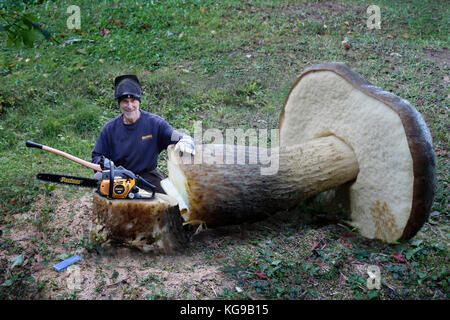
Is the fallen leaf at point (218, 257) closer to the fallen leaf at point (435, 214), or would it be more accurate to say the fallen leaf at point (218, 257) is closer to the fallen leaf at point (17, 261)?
the fallen leaf at point (17, 261)

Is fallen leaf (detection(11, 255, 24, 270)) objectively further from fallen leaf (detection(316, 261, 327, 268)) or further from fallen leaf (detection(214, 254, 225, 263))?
fallen leaf (detection(316, 261, 327, 268))

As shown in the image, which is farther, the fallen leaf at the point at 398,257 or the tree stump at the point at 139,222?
the tree stump at the point at 139,222

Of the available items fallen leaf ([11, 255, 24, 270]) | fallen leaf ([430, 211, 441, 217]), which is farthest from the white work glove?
fallen leaf ([430, 211, 441, 217])

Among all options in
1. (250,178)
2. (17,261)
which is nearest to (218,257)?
(250,178)

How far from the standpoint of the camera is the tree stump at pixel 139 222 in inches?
113

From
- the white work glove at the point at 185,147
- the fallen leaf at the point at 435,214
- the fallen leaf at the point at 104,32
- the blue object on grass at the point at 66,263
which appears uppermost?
the fallen leaf at the point at 104,32

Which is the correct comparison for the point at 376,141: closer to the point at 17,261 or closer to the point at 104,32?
the point at 17,261

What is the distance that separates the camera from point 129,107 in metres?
3.35

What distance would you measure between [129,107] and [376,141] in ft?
6.94

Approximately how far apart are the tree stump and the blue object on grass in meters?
0.23

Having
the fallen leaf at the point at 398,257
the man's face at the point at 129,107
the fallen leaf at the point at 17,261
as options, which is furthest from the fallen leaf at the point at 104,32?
the fallen leaf at the point at 398,257

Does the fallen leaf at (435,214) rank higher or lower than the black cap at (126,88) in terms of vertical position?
lower

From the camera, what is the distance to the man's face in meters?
3.34

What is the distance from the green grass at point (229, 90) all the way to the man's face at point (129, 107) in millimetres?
1129
